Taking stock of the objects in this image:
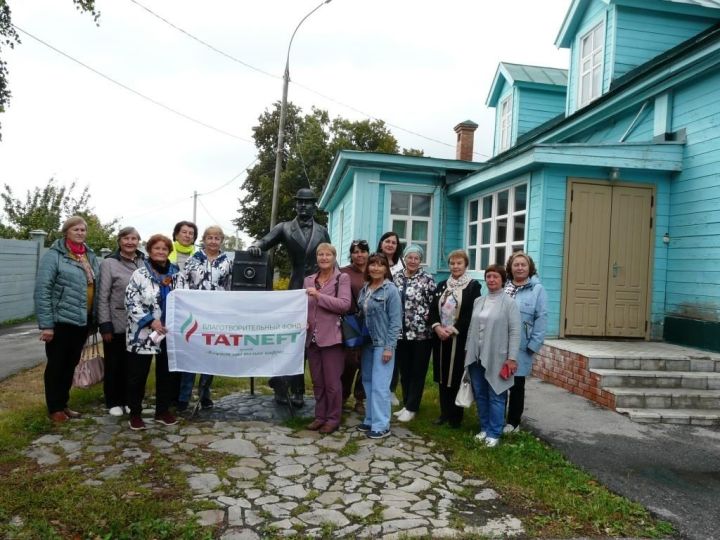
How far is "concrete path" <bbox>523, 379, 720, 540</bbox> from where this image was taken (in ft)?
11.4

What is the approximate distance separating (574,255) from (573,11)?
20.6 ft

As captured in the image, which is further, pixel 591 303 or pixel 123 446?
pixel 591 303

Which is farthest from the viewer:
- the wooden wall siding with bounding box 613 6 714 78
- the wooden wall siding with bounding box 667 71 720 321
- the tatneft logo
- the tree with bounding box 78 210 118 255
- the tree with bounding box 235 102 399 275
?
the tree with bounding box 235 102 399 275

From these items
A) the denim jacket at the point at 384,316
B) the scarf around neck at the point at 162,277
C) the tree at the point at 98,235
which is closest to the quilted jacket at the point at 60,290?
the scarf around neck at the point at 162,277

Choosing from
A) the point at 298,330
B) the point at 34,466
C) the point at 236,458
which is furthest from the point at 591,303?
the point at 34,466

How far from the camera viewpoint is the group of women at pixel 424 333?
462 cm

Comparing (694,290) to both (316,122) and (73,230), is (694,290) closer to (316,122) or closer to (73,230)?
(73,230)

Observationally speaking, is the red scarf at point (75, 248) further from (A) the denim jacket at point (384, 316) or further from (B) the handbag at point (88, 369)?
(A) the denim jacket at point (384, 316)

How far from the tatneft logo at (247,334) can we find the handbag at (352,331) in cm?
50

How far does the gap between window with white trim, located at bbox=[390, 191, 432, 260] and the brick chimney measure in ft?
14.8

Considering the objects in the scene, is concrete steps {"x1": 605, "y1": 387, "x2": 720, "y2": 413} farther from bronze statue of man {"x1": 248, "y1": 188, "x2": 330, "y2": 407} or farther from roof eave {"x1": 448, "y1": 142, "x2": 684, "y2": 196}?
bronze statue of man {"x1": 248, "y1": 188, "x2": 330, "y2": 407}

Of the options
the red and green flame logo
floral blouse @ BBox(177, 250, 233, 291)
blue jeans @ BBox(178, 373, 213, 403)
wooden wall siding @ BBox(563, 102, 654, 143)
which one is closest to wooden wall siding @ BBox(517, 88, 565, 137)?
wooden wall siding @ BBox(563, 102, 654, 143)

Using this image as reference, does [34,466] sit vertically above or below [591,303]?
below

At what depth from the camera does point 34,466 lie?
381cm
